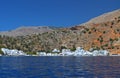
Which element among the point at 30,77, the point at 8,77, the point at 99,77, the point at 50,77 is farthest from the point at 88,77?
the point at 8,77

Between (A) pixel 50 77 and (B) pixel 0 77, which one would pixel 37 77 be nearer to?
(A) pixel 50 77

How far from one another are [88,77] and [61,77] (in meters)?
5.76

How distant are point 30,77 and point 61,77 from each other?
6.57 m

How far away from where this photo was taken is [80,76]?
7038cm

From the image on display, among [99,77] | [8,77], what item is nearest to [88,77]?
[99,77]

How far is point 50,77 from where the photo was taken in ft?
221

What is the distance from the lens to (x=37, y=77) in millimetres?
67500

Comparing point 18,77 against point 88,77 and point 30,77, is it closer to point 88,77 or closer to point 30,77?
point 30,77

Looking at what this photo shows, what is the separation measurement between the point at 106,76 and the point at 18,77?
19.0m

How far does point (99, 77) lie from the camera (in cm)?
6688

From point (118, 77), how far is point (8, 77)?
2317 centimetres

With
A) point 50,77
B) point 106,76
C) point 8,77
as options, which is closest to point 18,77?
point 8,77

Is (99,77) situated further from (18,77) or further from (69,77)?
(18,77)

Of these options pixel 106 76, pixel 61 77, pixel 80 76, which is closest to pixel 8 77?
pixel 61 77
